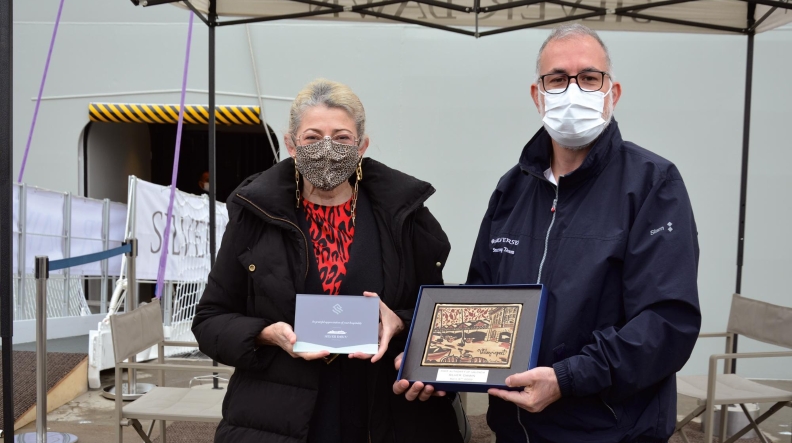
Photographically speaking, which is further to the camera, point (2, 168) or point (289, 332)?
point (2, 168)

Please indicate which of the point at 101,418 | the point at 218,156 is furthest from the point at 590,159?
the point at 218,156

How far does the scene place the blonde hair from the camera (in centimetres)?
207

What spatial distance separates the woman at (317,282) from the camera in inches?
77.9

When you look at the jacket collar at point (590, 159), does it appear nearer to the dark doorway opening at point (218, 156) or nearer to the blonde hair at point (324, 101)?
the blonde hair at point (324, 101)

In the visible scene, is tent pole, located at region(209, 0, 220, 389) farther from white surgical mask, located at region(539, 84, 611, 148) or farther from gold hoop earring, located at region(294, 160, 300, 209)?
white surgical mask, located at region(539, 84, 611, 148)

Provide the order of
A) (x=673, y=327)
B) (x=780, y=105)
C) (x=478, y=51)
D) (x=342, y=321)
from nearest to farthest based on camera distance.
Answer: (x=673, y=327), (x=342, y=321), (x=780, y=105), (x=478, y=51)

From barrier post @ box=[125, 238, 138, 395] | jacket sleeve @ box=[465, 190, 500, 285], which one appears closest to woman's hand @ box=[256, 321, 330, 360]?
jacket sleeve @ box=[465, 190, 500, 285]

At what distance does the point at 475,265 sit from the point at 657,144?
5.97m

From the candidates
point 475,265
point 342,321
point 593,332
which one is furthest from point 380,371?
point 593,332

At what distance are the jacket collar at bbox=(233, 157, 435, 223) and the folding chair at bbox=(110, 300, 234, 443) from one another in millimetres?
1743

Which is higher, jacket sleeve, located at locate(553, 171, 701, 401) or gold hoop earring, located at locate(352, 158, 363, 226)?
gold hoop earring, located at locate(352, 158, 363, 226)

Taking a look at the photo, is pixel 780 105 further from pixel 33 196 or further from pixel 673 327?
pixel 33 196

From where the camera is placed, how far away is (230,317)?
2059mm

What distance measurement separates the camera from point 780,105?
23.6 feet
